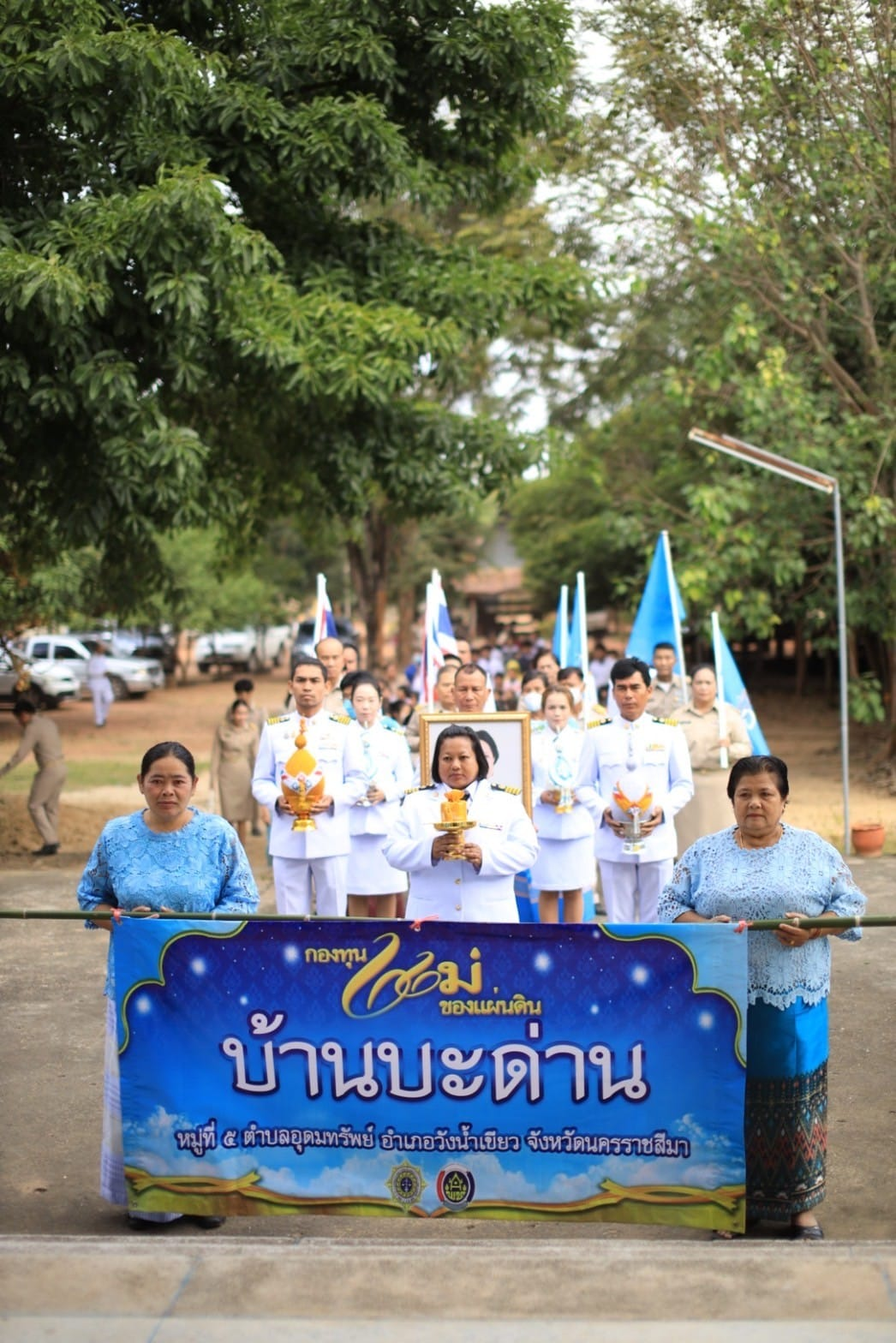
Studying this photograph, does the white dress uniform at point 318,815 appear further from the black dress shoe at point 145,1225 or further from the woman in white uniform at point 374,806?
the black dress shoe at point 145,1225

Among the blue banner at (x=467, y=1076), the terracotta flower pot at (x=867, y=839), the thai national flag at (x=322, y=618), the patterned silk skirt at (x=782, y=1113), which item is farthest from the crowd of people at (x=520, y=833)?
the terracotta flower pot at (x=867, y=839)

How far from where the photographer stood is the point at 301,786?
8.32 m

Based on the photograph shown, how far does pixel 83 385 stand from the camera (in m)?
11.0

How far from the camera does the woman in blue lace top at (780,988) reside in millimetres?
4957

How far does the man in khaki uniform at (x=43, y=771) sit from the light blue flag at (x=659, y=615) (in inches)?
221

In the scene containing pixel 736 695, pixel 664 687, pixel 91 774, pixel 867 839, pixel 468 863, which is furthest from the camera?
pixel 91 774

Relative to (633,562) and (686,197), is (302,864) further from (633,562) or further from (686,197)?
(633,562)

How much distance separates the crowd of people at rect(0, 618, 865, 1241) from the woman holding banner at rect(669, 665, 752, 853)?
18 millimetres

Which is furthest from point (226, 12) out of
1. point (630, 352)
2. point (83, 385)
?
point (630, 352)

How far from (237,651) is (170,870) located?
156 feet

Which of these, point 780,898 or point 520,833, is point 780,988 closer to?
point 780,898

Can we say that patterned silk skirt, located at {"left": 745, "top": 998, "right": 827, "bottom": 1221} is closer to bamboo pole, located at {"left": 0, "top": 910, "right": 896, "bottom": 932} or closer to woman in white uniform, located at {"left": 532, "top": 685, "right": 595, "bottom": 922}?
bamboo pole, located at {"left": 0, "top": 910, "right": 896, "bottom": 932}

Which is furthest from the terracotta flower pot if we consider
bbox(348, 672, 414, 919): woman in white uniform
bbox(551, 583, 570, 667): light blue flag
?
bbox(348, 672, 414, 919): woman in white uniform

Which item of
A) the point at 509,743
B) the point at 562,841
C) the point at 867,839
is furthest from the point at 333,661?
the point at 867,839
